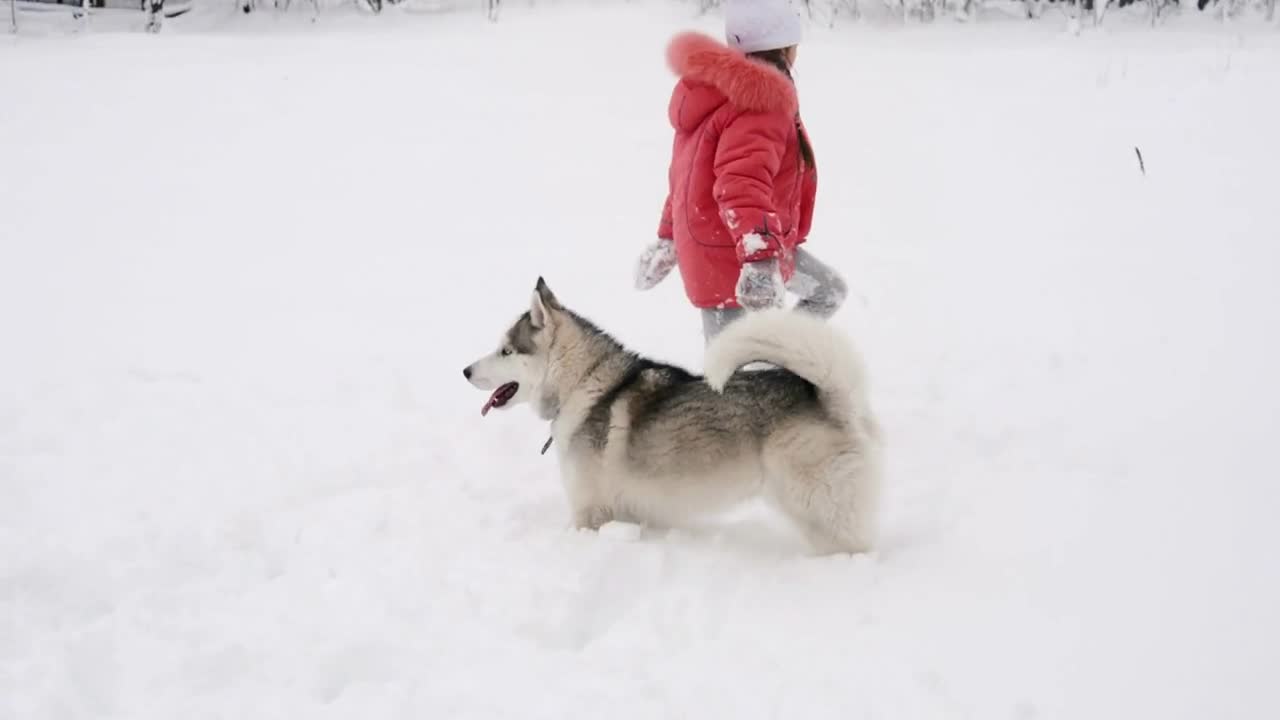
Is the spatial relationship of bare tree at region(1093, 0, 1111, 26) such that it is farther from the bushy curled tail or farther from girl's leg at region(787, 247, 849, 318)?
the bushy curled tail

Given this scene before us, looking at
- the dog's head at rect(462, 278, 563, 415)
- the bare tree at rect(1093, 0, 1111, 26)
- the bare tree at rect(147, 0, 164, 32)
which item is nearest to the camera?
the dog's head at rect(462, 278, 563, 415)

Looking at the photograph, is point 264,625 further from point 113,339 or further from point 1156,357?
point 1156,357

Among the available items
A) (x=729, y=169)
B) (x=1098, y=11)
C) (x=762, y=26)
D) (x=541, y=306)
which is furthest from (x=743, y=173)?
(x=1098, y=11)

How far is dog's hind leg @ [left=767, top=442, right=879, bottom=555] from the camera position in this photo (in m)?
3.62

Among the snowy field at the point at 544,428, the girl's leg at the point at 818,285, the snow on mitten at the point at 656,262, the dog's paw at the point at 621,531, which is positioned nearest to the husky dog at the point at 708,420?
the dog's paw at the point at 621,531

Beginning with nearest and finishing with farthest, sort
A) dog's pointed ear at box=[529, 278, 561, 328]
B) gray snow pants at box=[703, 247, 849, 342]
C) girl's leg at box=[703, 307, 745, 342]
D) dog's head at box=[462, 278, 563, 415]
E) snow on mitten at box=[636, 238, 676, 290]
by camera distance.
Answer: dog's pointed ear at box=[529, 278, 561, 328] < dog's head at box=[462, 278, 563, 415] < girl's leg at box=[703, 307, 745, 342] < gray snow pants at box=[703, 247, 849, 342] < snow on mitten at box=[636, 238, 676, 290]

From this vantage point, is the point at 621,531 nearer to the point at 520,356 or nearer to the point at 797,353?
the point at 520,356

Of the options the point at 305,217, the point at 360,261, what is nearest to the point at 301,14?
the point at 305,217

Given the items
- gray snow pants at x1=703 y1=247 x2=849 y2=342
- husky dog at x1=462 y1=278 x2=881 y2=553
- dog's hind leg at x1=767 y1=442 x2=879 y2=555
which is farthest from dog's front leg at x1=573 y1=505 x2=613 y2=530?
gray snow pants at x1=703 y1=247 x2=849 y2=342

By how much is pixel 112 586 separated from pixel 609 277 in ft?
19.5

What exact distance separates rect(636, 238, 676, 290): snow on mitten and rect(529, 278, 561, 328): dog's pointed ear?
0.77 metres

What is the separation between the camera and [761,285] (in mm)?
4059

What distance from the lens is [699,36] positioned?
4.40 meters

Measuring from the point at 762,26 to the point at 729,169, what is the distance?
0.76 metres
